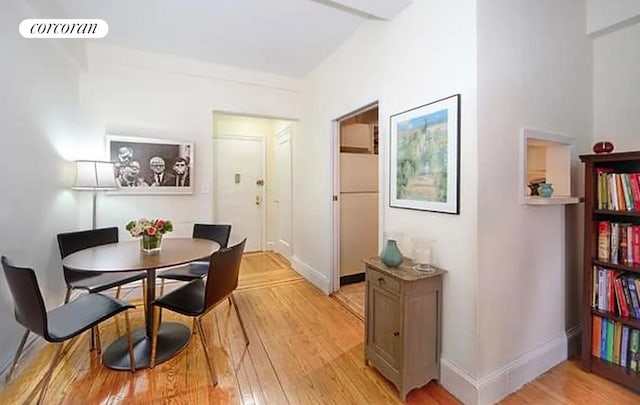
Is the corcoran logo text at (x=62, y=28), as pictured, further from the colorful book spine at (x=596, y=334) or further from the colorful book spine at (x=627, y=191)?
the colorful book spine at (x=596, y=334)

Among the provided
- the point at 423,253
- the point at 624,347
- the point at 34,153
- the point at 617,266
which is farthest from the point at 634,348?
the point at 34,153

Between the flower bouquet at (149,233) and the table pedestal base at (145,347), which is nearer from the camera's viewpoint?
the table pedestal base at (145,347)

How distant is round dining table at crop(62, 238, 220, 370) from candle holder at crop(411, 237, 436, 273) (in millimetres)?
1419

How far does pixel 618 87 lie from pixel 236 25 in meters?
3.07

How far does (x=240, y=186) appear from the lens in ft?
16.2

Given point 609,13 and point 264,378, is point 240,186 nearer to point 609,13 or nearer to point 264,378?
point 264,378

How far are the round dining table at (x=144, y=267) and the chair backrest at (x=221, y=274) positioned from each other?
204 millimetres

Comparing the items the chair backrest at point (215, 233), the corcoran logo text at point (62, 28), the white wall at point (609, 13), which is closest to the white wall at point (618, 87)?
the white wall at point (609, 13)

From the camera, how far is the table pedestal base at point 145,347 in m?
1.93

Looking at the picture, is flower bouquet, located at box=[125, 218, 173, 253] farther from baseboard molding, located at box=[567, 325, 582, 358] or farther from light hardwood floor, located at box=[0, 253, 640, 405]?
baseboard molding, located at box=[567, 325, 582, 358]

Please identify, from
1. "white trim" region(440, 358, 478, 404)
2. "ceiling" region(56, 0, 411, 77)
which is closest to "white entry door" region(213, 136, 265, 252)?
"ceiling" region(56, 0, 411, 77)

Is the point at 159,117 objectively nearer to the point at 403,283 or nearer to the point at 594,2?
the point at 403,283

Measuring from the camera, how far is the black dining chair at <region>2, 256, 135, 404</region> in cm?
140

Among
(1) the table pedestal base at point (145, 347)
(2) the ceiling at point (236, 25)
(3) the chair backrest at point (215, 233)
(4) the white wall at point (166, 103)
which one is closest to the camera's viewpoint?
(1) the table pedestal base at point (145, 347)
